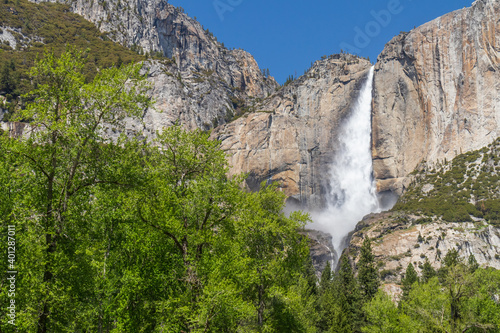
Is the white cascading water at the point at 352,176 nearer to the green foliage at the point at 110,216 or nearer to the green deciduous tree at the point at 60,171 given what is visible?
the green foliage at the point at 110,216

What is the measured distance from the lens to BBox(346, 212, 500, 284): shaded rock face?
90.6 m

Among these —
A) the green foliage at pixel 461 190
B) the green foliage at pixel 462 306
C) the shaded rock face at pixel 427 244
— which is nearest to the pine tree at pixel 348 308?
the green foliage at pixel 462 306

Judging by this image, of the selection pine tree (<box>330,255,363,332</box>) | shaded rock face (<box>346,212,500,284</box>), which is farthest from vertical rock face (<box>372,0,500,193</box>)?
pine tree (<box>330,255,363,332</box>)

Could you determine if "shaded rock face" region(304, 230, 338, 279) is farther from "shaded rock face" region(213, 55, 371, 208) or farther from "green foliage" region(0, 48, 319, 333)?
"green foliage" region(0, 48, 319, 333)

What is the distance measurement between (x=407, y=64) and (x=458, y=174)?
156ft

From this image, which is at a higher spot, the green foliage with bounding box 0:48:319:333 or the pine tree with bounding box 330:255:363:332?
the green foliage with bounding box 0:48:319:333

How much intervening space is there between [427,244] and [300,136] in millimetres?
72575

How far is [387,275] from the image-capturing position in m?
91.2

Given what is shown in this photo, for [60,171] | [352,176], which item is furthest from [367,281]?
[352,176]

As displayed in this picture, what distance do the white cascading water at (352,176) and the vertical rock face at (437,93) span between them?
17.6ft

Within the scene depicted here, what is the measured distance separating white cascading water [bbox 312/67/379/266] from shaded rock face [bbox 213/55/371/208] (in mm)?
3199

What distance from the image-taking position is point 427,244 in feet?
314

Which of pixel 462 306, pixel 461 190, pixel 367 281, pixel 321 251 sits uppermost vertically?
pixel 461 190

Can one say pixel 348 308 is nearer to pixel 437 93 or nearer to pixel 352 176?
pixel 352 176
